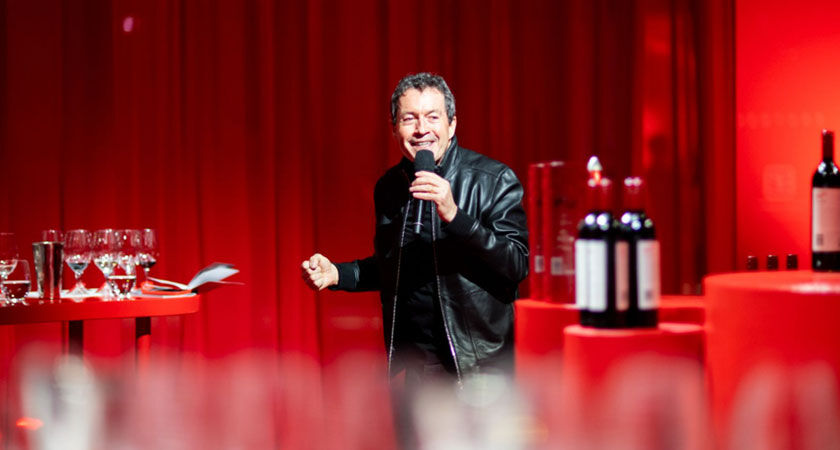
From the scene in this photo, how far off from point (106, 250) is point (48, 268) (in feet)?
0.59

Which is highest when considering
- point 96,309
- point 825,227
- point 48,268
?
point 825,227

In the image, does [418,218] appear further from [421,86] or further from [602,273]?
[602,273]

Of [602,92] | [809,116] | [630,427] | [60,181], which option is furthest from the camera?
[602,92]

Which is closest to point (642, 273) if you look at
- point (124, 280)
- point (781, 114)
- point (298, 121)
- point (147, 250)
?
point (124, 280)

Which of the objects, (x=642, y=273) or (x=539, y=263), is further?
(x=539, y=263)

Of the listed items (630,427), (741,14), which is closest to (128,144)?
(741,14)

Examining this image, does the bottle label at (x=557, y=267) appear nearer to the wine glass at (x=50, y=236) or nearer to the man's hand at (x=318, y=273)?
the man's hand at (x=318, y=273)

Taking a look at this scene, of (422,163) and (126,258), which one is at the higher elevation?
(422,163)

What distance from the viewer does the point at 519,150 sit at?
4395 mm

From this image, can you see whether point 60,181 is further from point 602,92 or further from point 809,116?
point 809,116

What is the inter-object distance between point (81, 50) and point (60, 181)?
2.05ft

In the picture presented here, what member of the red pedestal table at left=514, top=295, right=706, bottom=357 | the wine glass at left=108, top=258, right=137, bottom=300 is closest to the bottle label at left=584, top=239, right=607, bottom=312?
the red pedestal table at left=514, top=295, right=706, bottom=357

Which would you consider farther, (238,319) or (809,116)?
(238,319)

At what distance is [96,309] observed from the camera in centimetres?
247
